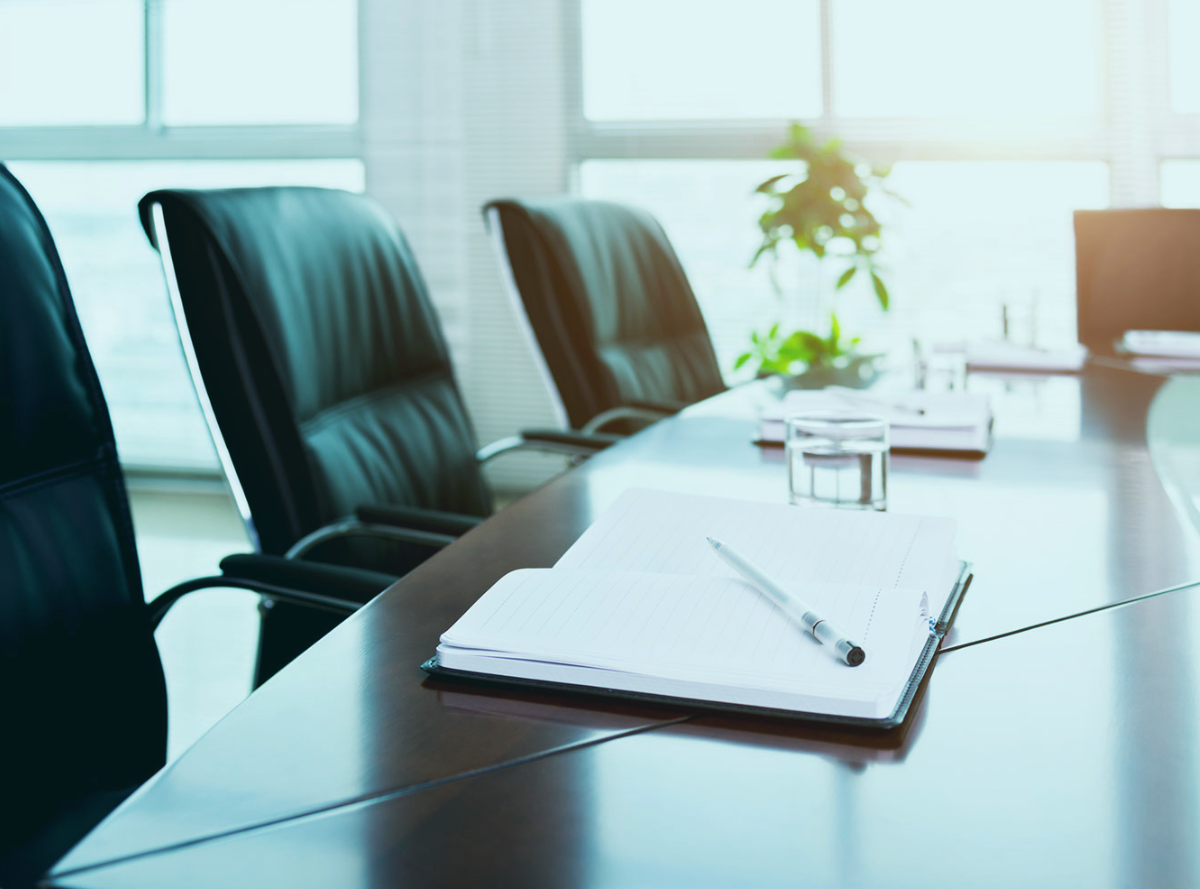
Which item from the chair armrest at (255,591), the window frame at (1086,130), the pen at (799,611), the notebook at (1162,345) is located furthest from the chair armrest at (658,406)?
the window frame at (1086,130)

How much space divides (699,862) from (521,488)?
3786mm

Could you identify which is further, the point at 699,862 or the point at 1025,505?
the point at 1025,505

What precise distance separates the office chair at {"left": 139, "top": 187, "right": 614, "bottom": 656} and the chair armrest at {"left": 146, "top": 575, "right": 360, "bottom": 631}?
0.7 inches

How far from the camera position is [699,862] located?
462 mm

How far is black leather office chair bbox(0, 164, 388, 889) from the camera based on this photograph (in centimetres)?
99

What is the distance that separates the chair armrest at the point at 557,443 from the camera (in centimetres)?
174

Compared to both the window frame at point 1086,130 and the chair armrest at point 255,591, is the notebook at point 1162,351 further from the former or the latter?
the window frame at point 1086,130

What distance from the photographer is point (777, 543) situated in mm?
830

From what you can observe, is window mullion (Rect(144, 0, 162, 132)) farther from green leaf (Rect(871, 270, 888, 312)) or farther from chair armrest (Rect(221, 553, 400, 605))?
chair armrest (Rect(221, 553, 400, 605))

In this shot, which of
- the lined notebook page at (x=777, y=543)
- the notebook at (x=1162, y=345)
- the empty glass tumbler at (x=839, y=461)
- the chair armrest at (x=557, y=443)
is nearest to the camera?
the lined notebook page at (x=777, y=543)

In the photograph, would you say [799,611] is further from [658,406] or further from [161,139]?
[161,139]

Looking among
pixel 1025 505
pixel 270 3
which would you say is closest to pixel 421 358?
pixel 1025 505

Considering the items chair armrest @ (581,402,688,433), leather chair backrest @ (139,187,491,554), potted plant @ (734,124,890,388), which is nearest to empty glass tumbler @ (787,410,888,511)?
leather chair backrest @ (139,187,491,554)

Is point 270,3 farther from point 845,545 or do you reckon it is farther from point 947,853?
point 947,853
